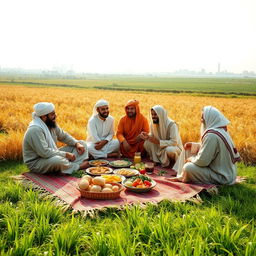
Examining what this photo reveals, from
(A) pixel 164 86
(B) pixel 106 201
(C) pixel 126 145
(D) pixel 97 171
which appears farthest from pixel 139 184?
(A) pixel 164 86

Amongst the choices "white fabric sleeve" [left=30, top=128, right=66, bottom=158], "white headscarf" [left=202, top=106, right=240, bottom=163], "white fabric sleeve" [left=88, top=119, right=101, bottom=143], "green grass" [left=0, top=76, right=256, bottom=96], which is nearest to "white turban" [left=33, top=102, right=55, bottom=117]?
"white fabric sleeve" [left=30, top=128, right=66, bottom=158]

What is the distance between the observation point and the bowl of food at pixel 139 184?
507 centimetres

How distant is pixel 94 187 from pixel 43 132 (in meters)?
1.87

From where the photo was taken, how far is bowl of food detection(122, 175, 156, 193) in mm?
5070

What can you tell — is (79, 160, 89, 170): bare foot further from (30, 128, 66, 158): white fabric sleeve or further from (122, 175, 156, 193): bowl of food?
(122, 175, 156, 193): bowl of food

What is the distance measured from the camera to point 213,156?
17.5ft

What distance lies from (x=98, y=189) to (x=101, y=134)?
3262mm

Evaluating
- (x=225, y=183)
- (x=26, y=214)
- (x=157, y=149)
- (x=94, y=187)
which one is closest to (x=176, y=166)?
(x=157, y=149)

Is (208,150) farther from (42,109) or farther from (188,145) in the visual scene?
(42,109)

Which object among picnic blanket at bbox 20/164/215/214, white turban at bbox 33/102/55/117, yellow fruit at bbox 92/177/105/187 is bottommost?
picnic blanket at bbox 20/164/215/214

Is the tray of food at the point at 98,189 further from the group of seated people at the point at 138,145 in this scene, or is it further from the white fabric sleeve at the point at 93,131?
the white fabric sleeve at the point at 93,131

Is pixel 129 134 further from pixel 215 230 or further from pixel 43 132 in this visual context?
pixel 215 230

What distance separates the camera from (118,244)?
3059 mm

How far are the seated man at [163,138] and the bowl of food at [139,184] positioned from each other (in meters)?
1.77
